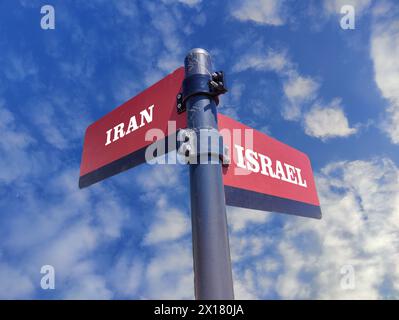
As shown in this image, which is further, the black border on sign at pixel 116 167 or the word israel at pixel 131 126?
the word israel at pixel 131 126

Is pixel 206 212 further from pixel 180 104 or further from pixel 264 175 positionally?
pixel 264 175

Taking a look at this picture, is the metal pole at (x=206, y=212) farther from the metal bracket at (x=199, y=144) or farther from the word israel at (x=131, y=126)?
the word israel at (x=131, y=126)

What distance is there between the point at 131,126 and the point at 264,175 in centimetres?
124

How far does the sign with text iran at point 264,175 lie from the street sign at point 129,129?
17.9 inches

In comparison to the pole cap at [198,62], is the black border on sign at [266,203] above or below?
below

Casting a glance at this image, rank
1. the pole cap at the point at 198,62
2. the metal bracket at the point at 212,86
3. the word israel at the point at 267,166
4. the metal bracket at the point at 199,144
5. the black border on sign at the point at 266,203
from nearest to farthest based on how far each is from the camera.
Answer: the metal bracket at the point at 199,144 < the metal bracket at the point at 212,86 < the pole cap at the point at 198,62 < the black border on sign at the point at 266,203 < the word israel at the point at 267,166

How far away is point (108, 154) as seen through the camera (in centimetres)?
318

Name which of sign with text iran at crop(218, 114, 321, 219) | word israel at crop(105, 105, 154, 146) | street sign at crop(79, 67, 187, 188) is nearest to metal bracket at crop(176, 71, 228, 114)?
street sign at crop(79, 67, 187, 188)

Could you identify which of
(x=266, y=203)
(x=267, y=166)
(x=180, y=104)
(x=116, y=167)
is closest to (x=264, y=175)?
(x=267, y=166)

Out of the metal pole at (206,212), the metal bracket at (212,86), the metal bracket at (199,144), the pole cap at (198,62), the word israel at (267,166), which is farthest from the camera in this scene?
the word israel at (267,166)

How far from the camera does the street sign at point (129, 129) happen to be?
2.82 m

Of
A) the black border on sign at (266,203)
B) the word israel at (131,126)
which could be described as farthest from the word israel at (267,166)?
the word israel at (131,126)
